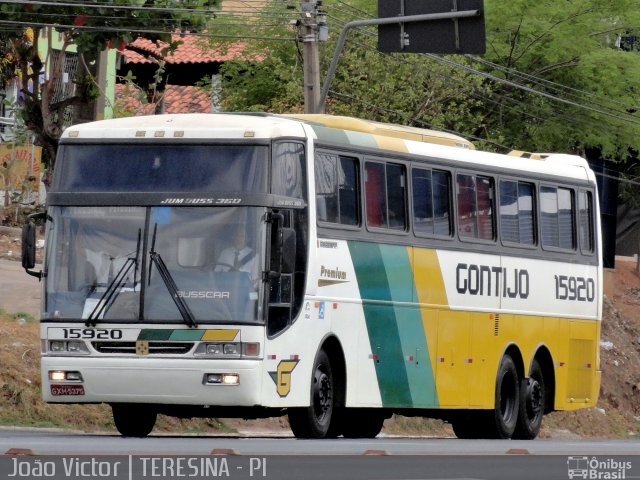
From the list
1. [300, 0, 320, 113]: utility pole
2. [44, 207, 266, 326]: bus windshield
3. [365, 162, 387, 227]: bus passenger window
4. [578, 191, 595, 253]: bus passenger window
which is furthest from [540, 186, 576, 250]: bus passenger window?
[44, 207, 266, 326]: bus windshield

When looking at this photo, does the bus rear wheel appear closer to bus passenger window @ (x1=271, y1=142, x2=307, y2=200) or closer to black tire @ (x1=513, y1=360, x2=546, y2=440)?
black tire @ (x1=513, y1=360, x2=546, y2=440)

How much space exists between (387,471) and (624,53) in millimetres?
35402

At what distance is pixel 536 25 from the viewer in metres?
46.9

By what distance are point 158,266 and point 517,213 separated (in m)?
6.98

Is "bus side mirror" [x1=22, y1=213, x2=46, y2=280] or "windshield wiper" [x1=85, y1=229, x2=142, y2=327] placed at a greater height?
"bus side mirror" [x1=22, y1=213, x2=46, y2=280]

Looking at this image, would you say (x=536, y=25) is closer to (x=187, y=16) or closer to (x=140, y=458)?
(x=187, y=16)

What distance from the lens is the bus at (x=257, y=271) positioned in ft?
58.2

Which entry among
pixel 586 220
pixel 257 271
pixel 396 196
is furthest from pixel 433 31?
pixel 257 271

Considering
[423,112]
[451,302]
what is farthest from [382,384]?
[423,112]

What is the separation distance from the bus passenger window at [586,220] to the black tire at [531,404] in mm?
2089

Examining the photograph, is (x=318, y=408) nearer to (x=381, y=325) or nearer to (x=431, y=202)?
(x=381, y=325)

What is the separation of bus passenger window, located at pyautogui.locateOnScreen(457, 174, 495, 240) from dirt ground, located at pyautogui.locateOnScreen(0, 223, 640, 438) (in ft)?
15.0

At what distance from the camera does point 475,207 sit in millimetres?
22359

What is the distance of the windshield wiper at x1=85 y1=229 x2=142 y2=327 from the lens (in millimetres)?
17922
